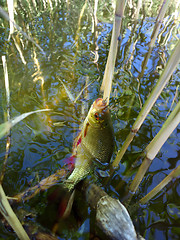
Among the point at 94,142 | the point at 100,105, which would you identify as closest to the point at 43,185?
the point at 94,142

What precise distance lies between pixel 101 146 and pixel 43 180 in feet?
2.04

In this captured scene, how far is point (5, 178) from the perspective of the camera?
1910 millimetres

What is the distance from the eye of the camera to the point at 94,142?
1.82 meters

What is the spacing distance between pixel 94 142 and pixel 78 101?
121cm

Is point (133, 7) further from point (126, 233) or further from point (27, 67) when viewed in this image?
point (126, 233)

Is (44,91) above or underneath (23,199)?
above

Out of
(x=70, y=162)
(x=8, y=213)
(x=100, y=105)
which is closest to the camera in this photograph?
(x=8, y=213)

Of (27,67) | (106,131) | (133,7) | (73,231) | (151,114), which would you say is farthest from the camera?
(133,7)

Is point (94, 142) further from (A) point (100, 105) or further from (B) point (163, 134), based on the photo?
(B) point (163, 134)

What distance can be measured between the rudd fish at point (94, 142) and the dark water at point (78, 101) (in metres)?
0.24

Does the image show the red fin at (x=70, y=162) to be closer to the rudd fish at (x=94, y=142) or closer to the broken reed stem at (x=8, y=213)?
the rudd fish at (x=94, y=142)

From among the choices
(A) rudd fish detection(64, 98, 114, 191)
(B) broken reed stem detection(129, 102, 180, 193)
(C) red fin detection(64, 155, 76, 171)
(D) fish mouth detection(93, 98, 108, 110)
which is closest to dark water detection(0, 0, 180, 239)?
(C) red fin detection(64, 155, 76, 171)

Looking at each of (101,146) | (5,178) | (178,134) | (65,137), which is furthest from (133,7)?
(5,178)

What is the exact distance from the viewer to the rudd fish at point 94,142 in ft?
5.79
